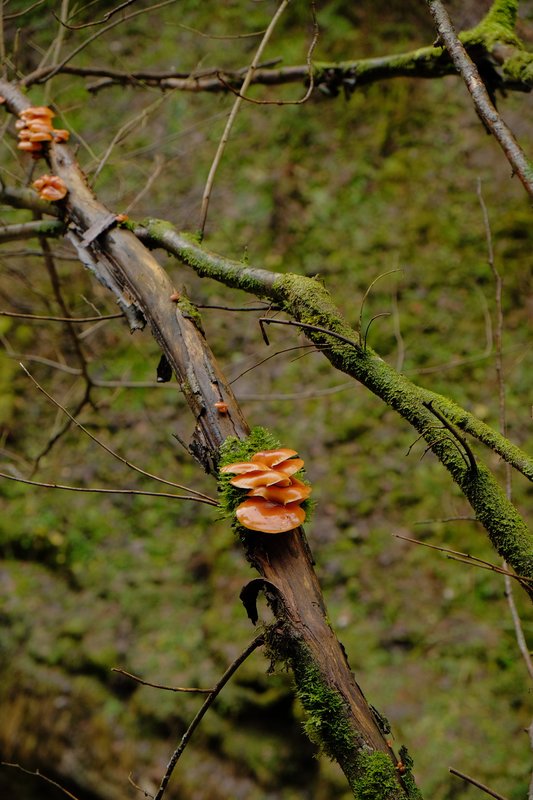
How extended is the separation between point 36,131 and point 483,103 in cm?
216

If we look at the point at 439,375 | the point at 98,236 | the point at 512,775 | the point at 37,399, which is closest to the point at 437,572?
the point at 512,775

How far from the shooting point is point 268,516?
161 cm

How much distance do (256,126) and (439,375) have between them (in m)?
3.15

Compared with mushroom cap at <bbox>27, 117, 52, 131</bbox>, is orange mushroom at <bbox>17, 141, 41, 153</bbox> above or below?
below

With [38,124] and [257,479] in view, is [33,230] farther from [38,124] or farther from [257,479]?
[257,479]

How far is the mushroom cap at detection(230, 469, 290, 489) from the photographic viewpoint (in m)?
1.65

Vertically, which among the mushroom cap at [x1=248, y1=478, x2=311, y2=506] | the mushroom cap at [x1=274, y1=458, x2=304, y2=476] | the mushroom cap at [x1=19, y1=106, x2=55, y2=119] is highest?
the mushroom cap at [x1=19, y1=106, x2=55, y2=119]

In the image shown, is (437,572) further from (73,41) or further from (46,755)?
(73,41)

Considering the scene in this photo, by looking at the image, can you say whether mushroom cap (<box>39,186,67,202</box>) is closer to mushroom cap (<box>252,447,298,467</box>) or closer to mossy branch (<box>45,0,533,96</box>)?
mossy branch (<box>45,0,533,96</box>)

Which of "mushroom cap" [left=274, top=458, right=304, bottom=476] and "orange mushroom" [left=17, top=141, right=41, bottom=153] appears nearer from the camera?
"mushroom cap" [left=274, top=458, right=304, bottom=476]

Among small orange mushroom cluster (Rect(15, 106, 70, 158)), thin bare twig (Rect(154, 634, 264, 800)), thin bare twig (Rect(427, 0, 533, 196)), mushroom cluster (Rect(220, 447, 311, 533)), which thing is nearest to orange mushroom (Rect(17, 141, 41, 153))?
small orange mushroom cluster (Rect(15, 106, 70, 158))

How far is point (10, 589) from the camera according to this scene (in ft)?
15.6

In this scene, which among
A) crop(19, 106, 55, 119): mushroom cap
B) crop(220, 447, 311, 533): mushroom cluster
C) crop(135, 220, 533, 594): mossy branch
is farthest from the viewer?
crop(19, 106, 55, 119): mushroom cap

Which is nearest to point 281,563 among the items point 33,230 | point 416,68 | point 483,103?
point 483,103
